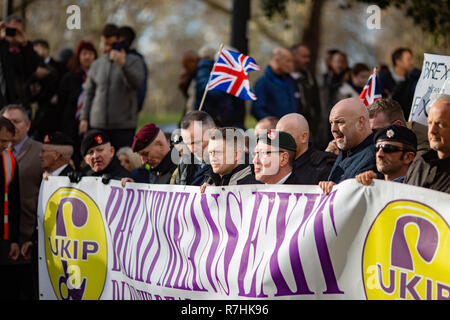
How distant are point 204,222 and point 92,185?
1.61m

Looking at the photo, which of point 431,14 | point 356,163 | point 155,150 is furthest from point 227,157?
point 431,14

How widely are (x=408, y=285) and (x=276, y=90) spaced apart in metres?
6.60

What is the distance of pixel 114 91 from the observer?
10.7 m

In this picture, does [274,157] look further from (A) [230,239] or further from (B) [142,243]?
(B) [142,243]

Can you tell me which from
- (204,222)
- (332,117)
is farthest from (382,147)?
(204,222)

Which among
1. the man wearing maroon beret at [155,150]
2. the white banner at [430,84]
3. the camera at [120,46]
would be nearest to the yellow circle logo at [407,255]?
the white banner at [430,84]

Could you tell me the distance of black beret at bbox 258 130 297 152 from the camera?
6070mm

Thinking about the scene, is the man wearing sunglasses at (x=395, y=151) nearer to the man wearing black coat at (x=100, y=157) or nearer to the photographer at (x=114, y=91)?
the man wearing black coat at (x=100, y=157)

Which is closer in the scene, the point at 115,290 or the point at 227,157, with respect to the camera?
the point at 227,157

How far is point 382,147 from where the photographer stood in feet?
18.0

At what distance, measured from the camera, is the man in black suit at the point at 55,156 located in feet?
27.6

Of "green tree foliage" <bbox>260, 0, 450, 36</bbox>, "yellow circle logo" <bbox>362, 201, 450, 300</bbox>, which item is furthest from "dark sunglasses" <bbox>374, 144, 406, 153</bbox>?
"green tree foliage" <bbox>260, 0, 450, 36</bbox>

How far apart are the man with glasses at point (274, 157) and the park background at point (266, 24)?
4.26 m

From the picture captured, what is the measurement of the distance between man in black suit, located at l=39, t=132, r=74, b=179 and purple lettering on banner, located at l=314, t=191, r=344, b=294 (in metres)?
3.60
